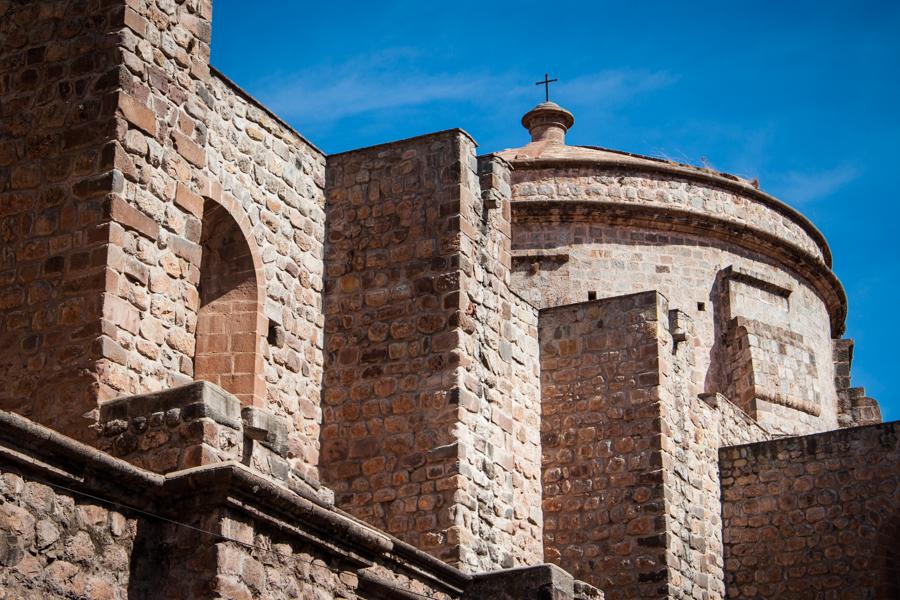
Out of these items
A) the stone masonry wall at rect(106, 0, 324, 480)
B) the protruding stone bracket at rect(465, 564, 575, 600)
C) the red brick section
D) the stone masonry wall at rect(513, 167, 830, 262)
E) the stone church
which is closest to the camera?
the stone church

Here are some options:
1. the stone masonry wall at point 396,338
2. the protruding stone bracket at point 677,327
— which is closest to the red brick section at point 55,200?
the stone masonry wall at point 396,338

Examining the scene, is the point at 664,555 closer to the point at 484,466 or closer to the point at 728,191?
the point at 484,466

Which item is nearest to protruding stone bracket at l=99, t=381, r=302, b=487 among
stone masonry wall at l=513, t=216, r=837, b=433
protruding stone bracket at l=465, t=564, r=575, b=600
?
protruding stone bracket at l=465, t=564, r=575, b=600

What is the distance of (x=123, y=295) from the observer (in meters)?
8.48

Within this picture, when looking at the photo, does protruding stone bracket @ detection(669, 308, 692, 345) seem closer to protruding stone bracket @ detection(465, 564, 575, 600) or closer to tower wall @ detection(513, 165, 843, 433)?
tower wall @ detection(513, 165, 843, 433)

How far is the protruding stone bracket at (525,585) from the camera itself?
32.6ft

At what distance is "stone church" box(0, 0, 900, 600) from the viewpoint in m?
7.41

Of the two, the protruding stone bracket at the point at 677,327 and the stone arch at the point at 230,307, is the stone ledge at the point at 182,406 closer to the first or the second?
the stone arch at the point at 230,307

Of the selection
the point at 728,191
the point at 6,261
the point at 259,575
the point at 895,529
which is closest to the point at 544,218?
the point at 728,191

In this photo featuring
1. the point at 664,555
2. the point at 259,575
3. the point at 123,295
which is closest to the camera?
the point at 259,575

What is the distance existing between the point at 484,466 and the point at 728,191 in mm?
7778

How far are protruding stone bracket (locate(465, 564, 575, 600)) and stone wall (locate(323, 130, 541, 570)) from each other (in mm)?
863

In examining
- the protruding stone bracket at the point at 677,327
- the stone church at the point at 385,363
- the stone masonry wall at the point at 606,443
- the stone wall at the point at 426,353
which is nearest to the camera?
the stone church at the point at 385,363

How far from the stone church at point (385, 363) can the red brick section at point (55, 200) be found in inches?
0.8
